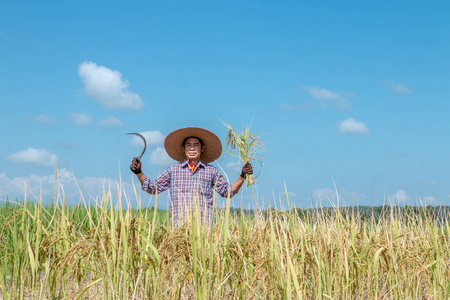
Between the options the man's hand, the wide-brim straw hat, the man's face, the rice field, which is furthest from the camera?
the wide-brim straw hat

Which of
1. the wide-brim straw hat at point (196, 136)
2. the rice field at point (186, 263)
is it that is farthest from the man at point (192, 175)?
the rice field at point (186, 263)

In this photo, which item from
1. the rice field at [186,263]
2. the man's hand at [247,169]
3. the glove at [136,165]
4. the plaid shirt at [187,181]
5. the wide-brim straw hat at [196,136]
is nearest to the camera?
the rice field at [186,263]

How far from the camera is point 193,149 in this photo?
528 centimetres

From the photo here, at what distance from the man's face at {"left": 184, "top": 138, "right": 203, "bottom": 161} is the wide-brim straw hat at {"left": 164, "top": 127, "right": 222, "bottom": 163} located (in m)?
0.11

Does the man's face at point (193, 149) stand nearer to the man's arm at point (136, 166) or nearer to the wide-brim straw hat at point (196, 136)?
the wide-brim straw hat at point (196, 136)

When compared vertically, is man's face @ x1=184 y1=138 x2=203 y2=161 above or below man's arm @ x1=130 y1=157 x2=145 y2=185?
above

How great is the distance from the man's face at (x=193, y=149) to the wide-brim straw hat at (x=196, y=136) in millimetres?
112

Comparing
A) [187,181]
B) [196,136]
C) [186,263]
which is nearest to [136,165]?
[187,181]

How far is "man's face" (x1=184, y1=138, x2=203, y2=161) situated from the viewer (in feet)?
17.2

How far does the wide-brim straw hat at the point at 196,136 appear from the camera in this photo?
5.38 metres

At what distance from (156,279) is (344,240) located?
4.91 feet

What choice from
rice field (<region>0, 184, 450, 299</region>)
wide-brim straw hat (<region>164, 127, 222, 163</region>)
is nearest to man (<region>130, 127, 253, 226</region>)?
wide-brim straw hat (<region>164, 127, 222, 163</region>)

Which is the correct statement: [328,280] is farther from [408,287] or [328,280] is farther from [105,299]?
[105,299]

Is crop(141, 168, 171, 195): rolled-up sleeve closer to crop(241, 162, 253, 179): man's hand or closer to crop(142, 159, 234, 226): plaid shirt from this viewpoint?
crop(142, 159, 234, 226): plaid shirt
